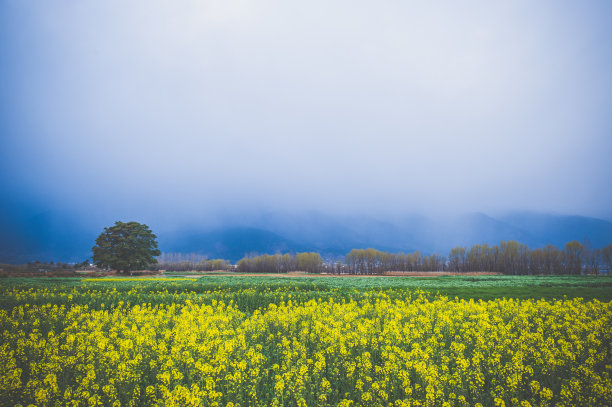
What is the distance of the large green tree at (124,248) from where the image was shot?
55250 millimetres

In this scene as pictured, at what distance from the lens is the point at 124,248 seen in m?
55.7

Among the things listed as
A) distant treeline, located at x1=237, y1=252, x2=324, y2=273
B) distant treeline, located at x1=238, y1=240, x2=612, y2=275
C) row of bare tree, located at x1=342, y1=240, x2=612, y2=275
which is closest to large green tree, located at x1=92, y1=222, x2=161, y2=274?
distant treeline, located at x1=237, y1=252, x2=324, y2=273

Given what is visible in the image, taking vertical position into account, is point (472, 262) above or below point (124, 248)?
below

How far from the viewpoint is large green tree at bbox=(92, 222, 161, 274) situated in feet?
181

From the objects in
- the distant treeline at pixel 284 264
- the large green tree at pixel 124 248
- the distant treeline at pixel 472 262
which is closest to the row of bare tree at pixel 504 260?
the distant treeline at pixel 472 262

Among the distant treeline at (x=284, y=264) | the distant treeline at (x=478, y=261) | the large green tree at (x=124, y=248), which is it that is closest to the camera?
the large green tree at (x=124, y=248)

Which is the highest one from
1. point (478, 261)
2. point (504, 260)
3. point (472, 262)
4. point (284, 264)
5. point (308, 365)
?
point (308, 365)

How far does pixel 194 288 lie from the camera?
29.2m

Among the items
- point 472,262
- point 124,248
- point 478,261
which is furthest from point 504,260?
point 124,248

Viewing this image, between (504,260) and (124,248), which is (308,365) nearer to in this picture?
(124,248)

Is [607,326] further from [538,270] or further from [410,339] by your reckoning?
[538,270]

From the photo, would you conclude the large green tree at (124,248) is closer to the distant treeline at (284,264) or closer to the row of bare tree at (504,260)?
the distant treeline at (284,264)

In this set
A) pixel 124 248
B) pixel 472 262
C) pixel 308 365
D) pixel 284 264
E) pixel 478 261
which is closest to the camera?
pixel 308 365

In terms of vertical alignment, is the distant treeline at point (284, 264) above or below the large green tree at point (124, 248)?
below
